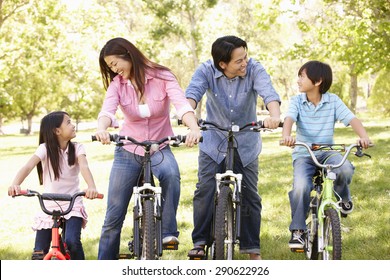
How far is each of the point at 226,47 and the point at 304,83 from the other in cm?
82

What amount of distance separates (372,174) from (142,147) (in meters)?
8.68

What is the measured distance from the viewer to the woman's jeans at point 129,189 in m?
5.64

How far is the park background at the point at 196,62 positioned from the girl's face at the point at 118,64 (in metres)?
2.39

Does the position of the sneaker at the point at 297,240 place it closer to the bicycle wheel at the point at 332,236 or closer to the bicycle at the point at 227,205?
the bicycle wheel at the point at 332,236

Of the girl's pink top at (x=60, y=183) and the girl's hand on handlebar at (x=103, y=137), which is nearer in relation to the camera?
the girl's hand on handlebar at (x=103, y=137)

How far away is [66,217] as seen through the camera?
240 inches

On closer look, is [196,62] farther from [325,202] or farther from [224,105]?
[325,202]

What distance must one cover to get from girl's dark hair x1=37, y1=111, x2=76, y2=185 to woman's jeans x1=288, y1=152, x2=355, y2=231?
1925mm

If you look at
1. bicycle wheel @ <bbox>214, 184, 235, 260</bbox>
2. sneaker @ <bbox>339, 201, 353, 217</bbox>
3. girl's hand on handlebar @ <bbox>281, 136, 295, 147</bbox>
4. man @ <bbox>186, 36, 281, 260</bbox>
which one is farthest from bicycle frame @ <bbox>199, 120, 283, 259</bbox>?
sneaker @ <bbox>339, 201, 353, 217</bbox>

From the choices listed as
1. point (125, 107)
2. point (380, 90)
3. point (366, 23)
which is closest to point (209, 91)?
point (125, 107)

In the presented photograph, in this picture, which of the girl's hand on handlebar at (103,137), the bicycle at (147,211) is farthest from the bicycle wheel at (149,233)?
the girl's hand on handlebar at (103,137)

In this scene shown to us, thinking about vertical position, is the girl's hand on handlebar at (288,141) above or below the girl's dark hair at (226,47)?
below
